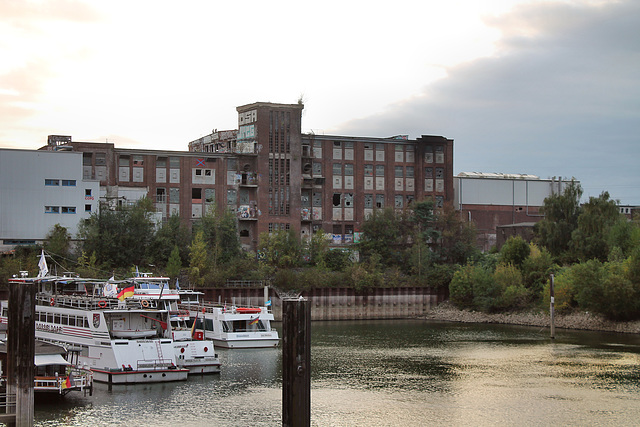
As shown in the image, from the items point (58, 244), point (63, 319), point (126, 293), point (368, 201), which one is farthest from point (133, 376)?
point (368, 201)

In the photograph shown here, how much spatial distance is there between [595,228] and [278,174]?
144 feet

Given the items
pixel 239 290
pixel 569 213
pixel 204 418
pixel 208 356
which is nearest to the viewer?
pixel 204 418

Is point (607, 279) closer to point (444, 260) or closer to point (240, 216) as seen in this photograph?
point (444, 260)

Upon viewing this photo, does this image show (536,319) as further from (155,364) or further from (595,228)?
(155,364)

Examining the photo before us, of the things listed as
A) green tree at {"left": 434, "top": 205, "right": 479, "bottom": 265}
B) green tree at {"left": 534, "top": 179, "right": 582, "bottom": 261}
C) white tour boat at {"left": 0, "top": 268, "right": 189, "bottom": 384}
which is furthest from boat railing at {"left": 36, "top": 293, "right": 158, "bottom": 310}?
green tree at {"left": 434, "top": 205, "right": 479, "bottom": 265}

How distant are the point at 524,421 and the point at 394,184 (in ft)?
294

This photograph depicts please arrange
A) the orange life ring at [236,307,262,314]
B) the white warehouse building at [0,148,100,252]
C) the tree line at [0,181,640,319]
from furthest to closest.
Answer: the white warehouse building at [0,148,100,252] < the tree line at [0,181,640,319] < the orange life ring at [236,307,262,314]

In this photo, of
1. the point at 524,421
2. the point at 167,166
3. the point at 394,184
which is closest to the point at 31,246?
the point at 167,166

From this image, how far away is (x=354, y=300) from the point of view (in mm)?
107188

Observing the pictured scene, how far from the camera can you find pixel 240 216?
118m

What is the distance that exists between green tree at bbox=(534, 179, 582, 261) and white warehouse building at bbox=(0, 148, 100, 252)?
197 ft

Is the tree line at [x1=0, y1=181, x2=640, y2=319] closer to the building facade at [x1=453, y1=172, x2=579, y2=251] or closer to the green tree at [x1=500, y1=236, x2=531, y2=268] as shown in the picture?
the green tree at [x1=500, y1=236, x2=531, y2=268]

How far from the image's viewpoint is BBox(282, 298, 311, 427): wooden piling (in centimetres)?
2886

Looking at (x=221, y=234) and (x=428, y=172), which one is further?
(x=428, y=172)
